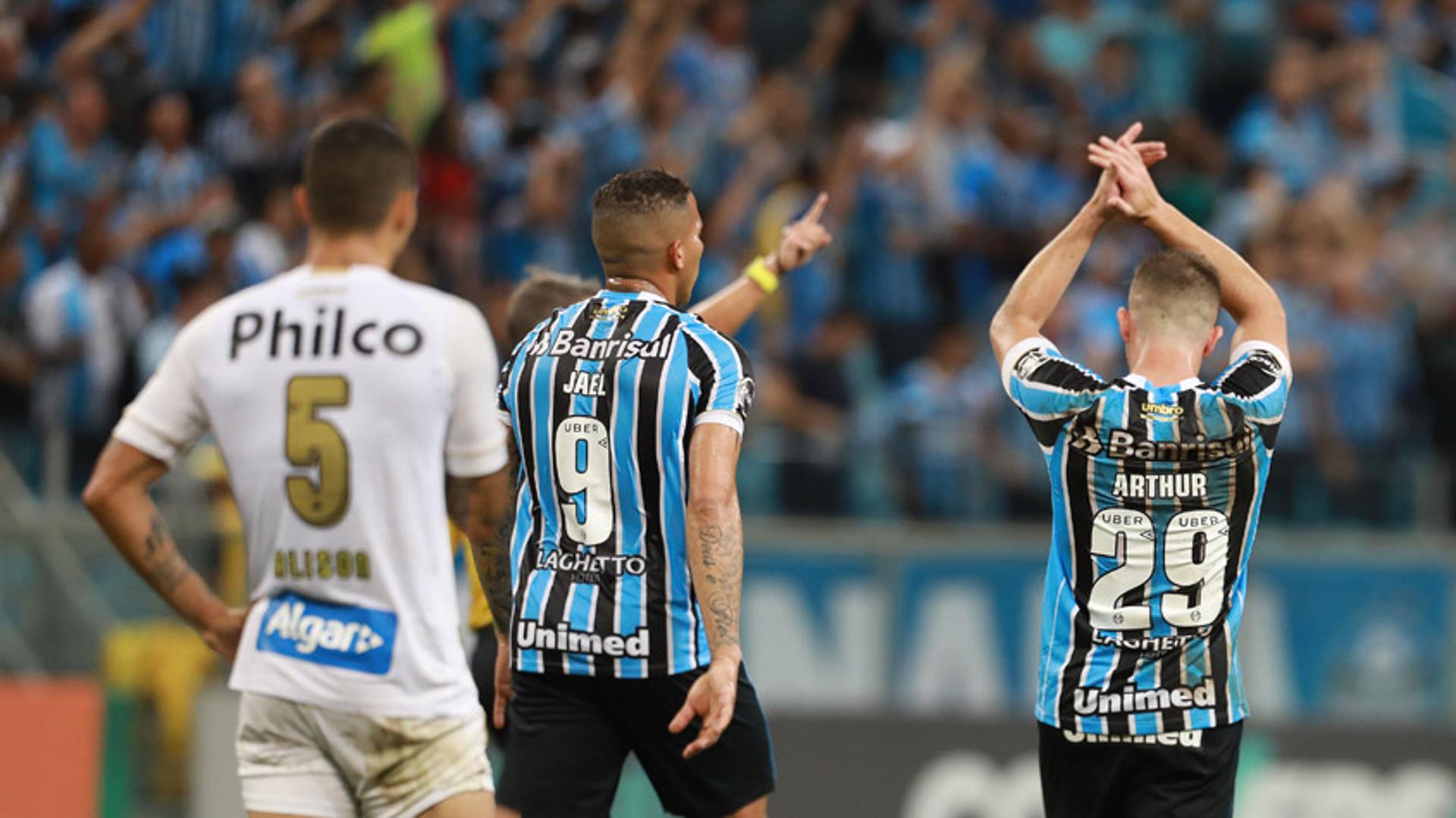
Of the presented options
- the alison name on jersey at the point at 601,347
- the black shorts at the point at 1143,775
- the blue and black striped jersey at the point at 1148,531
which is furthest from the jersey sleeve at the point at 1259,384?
the alison name on jersey at the point at 601,347

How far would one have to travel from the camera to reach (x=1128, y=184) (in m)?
6.71

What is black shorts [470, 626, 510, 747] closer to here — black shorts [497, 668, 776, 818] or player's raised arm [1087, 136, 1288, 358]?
black shorts [497, 668, 776, 818]

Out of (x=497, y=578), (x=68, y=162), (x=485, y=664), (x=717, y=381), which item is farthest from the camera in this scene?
(x=68, y=162)

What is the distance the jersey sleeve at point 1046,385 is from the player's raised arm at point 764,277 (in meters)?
1.27

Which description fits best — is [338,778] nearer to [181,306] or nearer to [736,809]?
[736,809]

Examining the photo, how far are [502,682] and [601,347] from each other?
124 cm

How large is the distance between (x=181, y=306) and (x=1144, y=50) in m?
8.99

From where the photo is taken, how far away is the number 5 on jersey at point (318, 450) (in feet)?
17.7

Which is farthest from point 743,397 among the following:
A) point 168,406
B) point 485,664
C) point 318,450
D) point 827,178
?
point 827,178

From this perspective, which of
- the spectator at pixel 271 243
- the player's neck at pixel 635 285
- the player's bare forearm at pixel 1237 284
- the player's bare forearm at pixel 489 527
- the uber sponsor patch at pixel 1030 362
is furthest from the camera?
the spectator at pixel 271 243

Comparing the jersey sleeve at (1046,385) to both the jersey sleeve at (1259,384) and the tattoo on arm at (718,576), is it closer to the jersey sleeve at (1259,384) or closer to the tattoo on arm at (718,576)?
the jersey sleeve at (1259,384)

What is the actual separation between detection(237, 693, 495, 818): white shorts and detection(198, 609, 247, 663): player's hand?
18 centimetres

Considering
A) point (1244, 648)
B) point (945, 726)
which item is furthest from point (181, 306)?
point (1244, 648)

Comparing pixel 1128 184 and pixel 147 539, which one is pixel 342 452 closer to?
pixel 147 539
